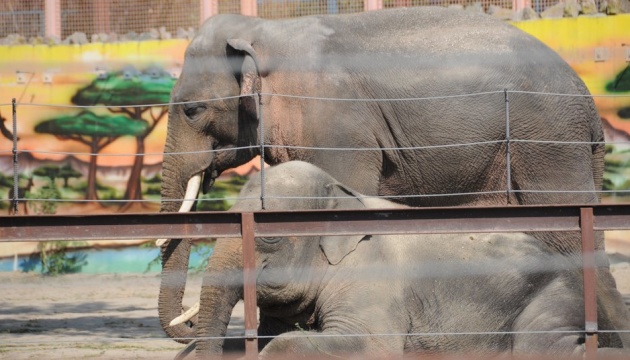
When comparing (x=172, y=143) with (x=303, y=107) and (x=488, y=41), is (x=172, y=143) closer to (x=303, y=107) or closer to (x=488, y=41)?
(x=303, y=107)

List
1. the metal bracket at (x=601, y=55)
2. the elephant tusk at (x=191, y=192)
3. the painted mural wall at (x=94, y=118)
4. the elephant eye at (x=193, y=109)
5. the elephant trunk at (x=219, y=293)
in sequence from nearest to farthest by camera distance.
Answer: the elephant trunk at (x=219, y=293) → the elephant tusk at (x=191, y=192) → the elephant eye at (x=193, y=109) → the metal bracket at (x=601, y=55) → the painted mural wall at (x=94, y=118)

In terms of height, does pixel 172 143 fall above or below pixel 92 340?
above

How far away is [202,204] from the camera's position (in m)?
15.9

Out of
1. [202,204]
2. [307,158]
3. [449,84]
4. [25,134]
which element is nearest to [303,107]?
[307,158]

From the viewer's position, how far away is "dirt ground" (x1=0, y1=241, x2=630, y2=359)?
1069cm

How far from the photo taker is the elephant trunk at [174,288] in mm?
8695

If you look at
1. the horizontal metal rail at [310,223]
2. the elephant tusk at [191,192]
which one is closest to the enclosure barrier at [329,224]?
the horizontal metal rail at [310,223]

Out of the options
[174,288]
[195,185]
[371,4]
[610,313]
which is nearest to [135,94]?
[371,4]

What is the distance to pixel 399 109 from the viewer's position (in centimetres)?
1020

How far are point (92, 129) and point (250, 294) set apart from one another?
9.25 metres

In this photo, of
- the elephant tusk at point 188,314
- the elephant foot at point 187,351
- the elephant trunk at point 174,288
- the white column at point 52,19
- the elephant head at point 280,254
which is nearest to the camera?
the elephant head at point 280,254

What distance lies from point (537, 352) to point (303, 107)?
313cm

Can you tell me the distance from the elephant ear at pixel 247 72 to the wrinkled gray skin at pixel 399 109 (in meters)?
0.01

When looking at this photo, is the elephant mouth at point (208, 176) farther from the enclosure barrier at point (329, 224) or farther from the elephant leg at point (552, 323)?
the elephant leg at point (552, 323)
